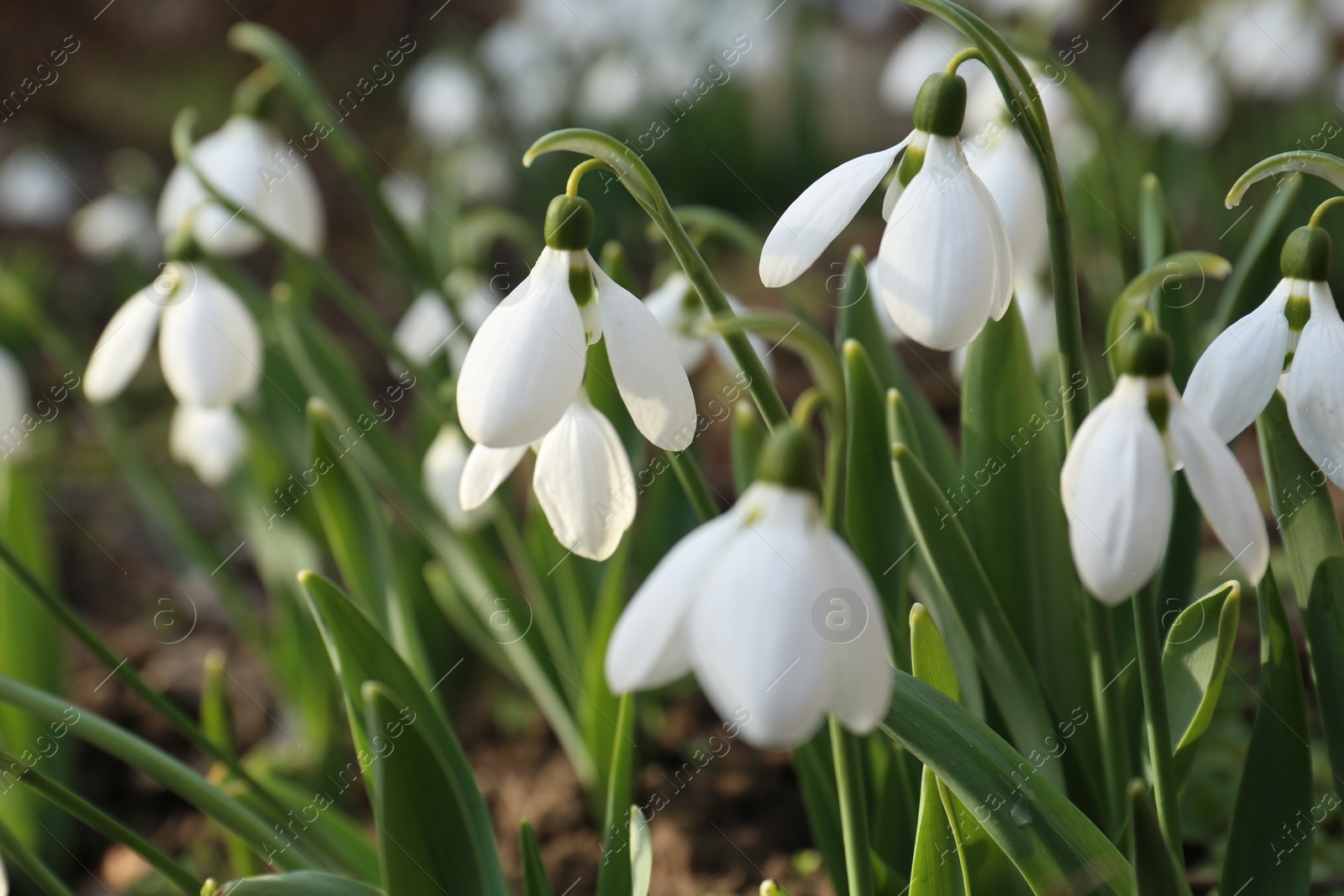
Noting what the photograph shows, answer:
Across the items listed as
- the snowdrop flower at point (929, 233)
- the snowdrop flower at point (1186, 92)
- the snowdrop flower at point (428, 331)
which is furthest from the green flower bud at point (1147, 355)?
the snowdrop flower at point (1186, 92)

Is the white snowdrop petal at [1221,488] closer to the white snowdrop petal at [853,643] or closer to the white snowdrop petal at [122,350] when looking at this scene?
the white snowdrop petal at [853,643]

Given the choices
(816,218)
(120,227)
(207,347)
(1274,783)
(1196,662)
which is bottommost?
(1274,783)

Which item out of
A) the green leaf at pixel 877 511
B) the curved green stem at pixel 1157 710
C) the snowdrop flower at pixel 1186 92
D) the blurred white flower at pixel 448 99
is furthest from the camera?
the blurred white flower at pixel 448 99

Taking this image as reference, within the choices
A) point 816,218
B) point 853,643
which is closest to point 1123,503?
point 853,643

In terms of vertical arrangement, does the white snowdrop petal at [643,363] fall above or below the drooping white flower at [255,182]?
below

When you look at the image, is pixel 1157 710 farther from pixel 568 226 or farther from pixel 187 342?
pixel 187 342

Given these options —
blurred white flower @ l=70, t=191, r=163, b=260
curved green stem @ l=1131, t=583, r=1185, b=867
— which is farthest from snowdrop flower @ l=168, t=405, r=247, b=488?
curved green stem @ l=1131, t=583, r=1185, b=867
